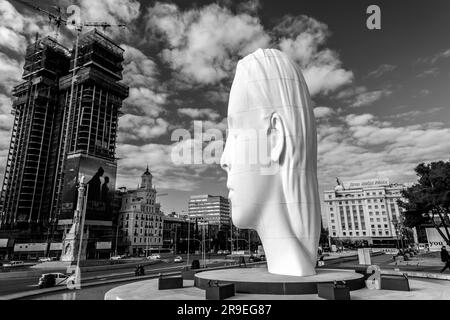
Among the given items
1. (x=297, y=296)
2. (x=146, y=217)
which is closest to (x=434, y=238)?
(x=146, y=217)

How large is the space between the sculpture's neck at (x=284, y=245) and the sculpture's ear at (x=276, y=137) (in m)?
2.32

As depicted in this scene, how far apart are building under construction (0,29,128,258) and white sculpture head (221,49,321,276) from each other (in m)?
63.3

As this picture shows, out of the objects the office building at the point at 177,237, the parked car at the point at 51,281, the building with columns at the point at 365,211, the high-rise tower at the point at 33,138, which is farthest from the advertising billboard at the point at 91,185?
the building with columns at the point at 365,211

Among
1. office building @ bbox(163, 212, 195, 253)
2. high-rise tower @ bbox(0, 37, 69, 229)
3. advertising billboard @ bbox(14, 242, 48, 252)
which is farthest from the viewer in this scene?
office building @ bbox(163, 212, 195, 253)

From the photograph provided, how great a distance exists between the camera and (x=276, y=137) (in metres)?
14.0

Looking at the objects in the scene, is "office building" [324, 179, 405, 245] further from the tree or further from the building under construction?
the building under construction

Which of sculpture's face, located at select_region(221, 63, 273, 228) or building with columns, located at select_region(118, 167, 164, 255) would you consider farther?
building with columns, located at select_region(118, 167, 164, 255)

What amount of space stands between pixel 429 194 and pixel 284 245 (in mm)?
25065

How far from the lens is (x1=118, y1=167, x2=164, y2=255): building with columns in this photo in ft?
271

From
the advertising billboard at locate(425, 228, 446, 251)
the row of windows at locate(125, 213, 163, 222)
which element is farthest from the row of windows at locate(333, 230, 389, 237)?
the row of windows at locate(125, 213, 163, 222)

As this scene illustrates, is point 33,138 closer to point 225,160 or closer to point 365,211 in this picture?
point 225,160
